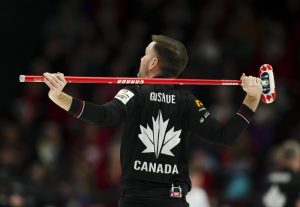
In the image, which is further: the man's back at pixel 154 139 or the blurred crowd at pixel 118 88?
the blurred crowd at pixel 118 88

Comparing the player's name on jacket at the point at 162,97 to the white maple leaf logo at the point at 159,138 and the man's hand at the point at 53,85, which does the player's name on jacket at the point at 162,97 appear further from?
the man's hand at the point at 53,85

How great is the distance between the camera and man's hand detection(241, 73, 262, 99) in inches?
208

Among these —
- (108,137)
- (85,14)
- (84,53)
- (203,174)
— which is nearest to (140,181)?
(203,174)

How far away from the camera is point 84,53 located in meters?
13.2

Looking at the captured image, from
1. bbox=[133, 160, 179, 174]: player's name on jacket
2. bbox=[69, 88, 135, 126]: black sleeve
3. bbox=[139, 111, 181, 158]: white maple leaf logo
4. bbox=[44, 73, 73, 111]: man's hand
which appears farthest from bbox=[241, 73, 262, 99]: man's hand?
bbox=[44, 73, 73, 111]: man's hand

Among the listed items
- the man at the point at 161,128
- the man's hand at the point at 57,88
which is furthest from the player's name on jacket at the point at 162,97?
the man's hand at the point at 57,88

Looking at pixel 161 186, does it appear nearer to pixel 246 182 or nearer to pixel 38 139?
pixel 246 182

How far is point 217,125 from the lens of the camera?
5254 millimetres

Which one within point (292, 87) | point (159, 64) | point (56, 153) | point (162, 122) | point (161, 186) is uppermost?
point (292, 87)

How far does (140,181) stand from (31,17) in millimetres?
9735

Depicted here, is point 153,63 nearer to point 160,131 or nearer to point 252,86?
point 160,131

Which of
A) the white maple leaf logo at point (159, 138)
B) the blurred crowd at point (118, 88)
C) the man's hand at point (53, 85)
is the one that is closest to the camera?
the man's hand at point (53, 85)

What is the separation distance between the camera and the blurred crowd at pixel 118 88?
10727 mm

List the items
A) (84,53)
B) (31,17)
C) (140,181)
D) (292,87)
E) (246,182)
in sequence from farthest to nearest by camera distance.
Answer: (31,17) → (84,53) → (292,87) → (246,182) → (140,181)
